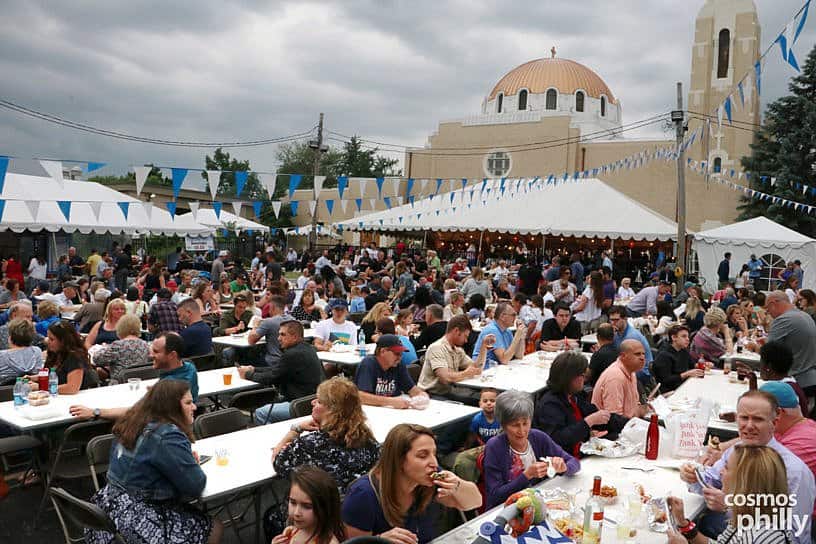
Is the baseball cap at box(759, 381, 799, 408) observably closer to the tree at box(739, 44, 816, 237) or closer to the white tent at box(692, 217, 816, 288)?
the white tent at box(692, 217, 816, 288)

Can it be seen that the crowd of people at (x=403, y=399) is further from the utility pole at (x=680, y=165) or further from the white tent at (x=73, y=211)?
the white tent at (x=73, y=211)

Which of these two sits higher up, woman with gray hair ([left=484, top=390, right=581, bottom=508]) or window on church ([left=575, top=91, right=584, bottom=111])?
window on church ([left=575, top=91, right=584, bottom=111])

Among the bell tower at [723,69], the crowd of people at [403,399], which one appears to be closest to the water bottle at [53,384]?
the crowd of people at [403,399]

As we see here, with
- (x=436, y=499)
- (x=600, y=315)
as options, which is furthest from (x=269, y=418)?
(x=600, y=315)

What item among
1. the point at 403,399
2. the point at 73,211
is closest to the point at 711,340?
the point at 403,399

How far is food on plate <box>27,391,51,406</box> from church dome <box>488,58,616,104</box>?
4435cm

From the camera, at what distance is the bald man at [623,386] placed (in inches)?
190

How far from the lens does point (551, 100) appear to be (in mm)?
45406

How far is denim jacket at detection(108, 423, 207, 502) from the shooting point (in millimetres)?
3041

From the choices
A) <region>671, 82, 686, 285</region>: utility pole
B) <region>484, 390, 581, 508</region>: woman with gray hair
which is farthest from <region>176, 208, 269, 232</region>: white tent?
<region>484, 390, 581, 508</region>: woman with gray hair

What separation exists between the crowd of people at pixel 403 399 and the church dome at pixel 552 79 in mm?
37697

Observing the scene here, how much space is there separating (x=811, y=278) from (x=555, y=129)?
19.3 metres

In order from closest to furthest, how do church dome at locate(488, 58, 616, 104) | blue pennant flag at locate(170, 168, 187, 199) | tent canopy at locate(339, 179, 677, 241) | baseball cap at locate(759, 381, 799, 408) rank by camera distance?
baseball cap at locate(759, 381, 799, 408) < blue pennant flag at locate(170, 168, 187, 199) < tent canopy at locate(339, 179, 677, 241) < church dome at locate(488, 58, 616, 104)

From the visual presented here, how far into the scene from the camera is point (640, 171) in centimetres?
3300
